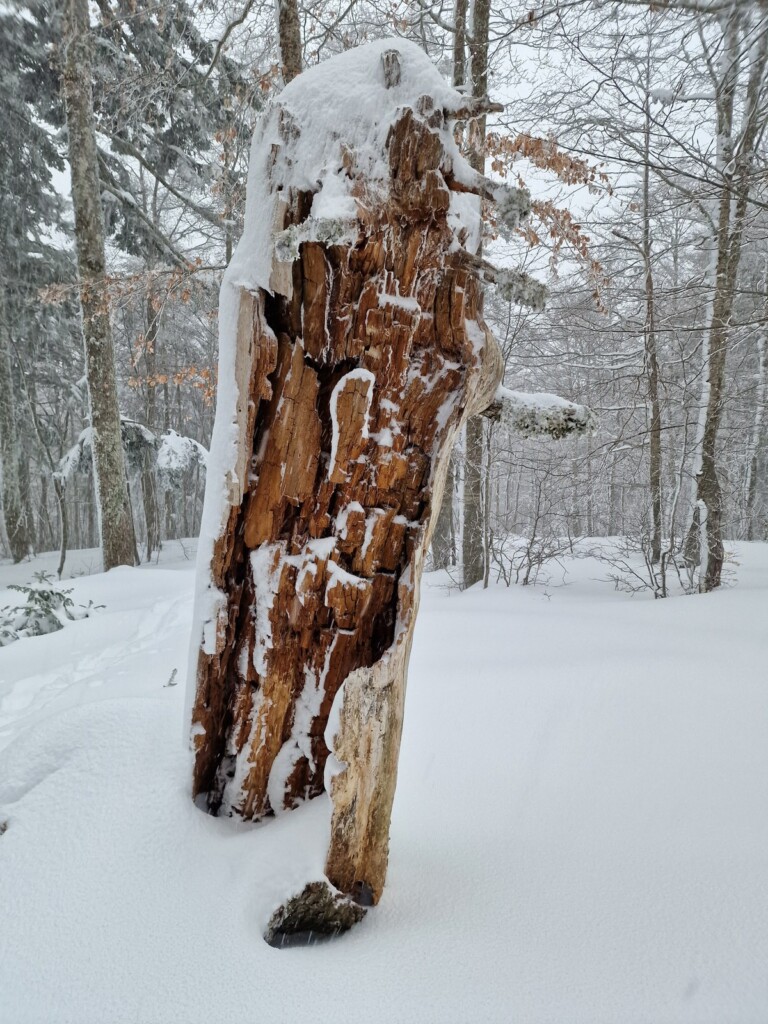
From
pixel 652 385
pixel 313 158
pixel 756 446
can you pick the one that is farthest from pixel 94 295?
pixel 756 446

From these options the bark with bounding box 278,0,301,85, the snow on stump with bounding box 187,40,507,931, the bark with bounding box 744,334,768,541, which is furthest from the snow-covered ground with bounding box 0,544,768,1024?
the bark with bounding box 744,334,768,541

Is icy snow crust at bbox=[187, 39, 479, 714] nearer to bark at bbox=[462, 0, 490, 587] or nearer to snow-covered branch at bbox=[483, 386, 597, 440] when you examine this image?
snow-covered branch at bbox=[483, 386, 597, 440]

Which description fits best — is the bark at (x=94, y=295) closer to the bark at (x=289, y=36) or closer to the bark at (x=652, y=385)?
the bark at (x=289, y=36)

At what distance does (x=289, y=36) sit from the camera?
172 inches

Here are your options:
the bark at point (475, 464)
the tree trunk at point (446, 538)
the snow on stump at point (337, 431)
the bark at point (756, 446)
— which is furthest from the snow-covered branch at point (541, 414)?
the bark at point (756, 446)

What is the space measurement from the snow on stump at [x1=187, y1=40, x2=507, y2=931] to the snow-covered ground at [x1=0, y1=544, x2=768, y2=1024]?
21cm

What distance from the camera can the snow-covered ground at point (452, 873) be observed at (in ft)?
3.80

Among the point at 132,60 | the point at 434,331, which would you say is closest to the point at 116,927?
the point at 434,331

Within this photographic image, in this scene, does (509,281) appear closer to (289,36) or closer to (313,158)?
(313,158)

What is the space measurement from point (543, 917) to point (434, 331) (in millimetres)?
1682

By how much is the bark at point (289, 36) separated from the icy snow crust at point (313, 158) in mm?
3730

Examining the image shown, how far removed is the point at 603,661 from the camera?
336cm

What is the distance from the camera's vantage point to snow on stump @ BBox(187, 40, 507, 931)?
1.47 m

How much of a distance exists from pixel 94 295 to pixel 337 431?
19.7ft
